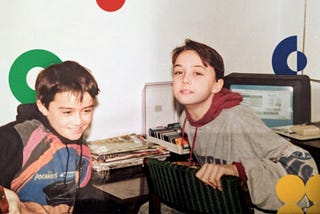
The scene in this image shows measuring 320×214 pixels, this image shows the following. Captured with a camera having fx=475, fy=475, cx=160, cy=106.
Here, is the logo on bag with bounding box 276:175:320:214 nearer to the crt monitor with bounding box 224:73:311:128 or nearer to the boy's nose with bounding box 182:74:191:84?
the crt monitor with bounding box 224:73:311:128

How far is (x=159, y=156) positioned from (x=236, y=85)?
0.32 m

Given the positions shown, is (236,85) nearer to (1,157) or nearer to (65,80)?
(65,80)

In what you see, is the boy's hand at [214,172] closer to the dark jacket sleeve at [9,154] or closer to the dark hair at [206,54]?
the dark hair at [206,54]

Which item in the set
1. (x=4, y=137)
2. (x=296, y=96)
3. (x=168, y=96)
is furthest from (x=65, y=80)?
(x=296, y=96)

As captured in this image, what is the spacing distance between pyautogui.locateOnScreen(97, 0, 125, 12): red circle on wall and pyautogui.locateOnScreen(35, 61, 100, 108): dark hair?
0.56 feet

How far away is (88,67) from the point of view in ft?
4.24

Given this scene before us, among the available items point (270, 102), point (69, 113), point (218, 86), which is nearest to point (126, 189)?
point (69, 113)

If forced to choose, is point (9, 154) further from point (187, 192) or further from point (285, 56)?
point (285, 56)

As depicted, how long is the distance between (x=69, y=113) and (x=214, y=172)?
17.5 inches

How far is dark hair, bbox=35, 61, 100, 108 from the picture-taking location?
1.25 metres

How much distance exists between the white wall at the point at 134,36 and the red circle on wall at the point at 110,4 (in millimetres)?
12

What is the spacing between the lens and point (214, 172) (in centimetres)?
137

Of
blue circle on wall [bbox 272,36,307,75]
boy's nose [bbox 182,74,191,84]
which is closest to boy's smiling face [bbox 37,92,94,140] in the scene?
boy's nose [bbox 182,74,191,84]

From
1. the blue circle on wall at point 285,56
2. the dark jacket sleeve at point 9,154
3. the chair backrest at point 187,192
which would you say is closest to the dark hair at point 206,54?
the blue circle on wall at point 285,56
